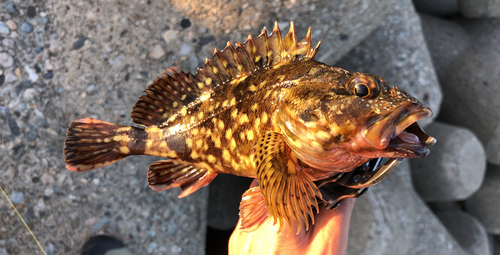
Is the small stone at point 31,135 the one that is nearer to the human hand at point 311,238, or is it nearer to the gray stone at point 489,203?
the human hand at point 311,238

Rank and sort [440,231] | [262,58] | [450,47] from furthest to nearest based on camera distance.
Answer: [450,47], [440,231], [262,58]

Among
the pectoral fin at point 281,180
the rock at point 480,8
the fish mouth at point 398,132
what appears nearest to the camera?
the fish mouth at point 398,132

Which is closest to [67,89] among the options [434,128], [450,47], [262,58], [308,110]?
[262,58]

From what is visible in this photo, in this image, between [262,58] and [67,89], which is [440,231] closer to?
[262,58]

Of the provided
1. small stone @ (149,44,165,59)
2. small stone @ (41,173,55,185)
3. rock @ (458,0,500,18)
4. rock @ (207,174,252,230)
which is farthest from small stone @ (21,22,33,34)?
rock @ (458,0,500,18)

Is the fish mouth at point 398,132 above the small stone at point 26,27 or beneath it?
beneath

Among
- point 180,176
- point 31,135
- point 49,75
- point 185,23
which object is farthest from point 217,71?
point 31,135

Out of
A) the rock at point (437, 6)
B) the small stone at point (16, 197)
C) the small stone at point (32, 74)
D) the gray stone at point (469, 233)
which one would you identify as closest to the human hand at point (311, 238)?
the small stone at point (16, 197)
